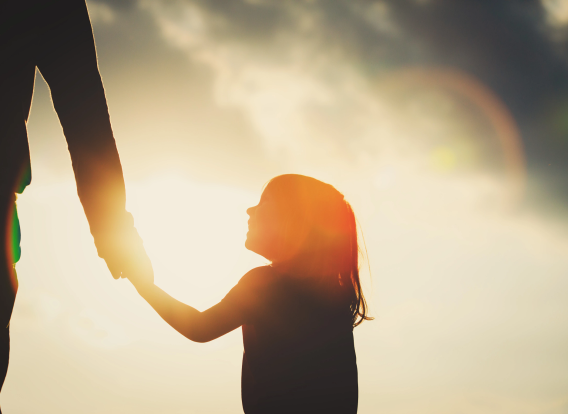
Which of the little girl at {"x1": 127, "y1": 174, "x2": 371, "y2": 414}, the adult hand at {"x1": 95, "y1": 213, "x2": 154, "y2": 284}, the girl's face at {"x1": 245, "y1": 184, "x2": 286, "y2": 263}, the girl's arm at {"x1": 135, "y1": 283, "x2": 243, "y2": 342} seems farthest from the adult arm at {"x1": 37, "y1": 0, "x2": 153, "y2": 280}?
the girl's face at {"x1": 245, "y1": 184, "x2": 286, "y2": 263}

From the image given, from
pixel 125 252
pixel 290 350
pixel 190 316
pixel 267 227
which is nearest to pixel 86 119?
pixel 125 252

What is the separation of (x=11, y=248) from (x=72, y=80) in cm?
88

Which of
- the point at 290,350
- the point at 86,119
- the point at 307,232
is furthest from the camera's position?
the point at 307,232

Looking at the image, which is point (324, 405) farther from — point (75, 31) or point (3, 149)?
point (75, 31)

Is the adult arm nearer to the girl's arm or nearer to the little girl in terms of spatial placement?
the girl's arm

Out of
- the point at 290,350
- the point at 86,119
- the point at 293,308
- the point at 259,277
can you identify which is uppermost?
the point at 86,119

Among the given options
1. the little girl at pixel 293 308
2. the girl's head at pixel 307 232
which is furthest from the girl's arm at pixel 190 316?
the girl's head at pixel 307 232

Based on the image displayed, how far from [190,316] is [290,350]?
745mm

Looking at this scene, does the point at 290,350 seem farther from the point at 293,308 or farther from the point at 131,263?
the point at 131,263

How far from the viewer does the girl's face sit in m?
3.14

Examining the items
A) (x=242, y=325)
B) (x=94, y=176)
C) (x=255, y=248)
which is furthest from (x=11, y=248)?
(x=255, y=248)

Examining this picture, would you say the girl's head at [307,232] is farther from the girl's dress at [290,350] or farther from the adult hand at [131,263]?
the adult hand at [131,263]

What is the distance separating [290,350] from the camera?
2.65 meters

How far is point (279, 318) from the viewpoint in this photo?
8.69 ft
